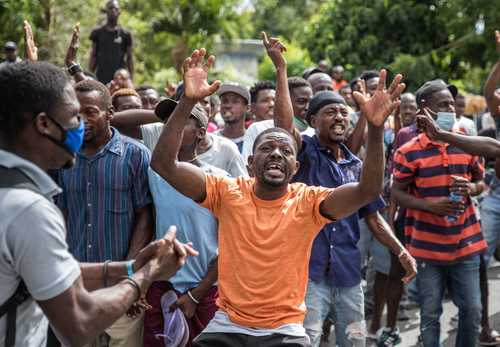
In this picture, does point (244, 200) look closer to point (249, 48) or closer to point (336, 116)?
point (336, 116)

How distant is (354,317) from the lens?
5.34m

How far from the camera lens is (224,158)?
5434mm

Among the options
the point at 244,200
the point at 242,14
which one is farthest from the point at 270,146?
the point at 242,14

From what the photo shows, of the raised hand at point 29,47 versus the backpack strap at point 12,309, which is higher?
the raised hand at point 29,47

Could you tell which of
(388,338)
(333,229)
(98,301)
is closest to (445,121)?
(333,229)

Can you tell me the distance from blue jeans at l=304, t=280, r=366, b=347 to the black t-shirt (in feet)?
20.1

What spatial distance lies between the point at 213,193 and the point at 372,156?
3.18 feet

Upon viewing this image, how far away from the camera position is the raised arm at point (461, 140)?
555cm

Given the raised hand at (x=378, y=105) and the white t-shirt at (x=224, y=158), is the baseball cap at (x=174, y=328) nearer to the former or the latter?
the white t-shirt at (x=224, y=158)

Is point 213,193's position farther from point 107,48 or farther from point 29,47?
point 107,48

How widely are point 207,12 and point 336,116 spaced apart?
2284 centimetres

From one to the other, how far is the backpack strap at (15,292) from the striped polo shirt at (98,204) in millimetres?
2052

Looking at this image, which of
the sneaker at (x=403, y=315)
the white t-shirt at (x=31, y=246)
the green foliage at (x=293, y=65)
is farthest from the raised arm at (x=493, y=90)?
the green foliage at (x=293, y=65)

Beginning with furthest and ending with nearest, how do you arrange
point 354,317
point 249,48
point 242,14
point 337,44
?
1. point 249,48
2. point 242,14
3. point 337,44
4. point 354,317
